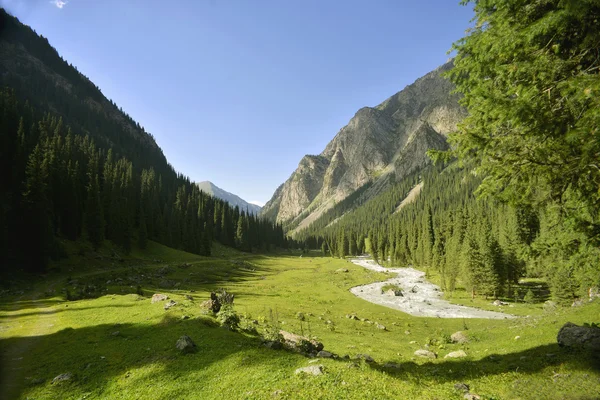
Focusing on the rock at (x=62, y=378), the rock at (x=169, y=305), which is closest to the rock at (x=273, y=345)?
the rock at (x=62, y=378)

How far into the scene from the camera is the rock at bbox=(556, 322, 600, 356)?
13.6m

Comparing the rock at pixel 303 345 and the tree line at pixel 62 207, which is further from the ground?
the tree line at pixel 62 207

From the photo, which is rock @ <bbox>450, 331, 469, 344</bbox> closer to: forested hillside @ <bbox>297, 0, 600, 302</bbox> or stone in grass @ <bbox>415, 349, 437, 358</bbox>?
stone in grass @ <bbox>415, 349, 437, 358</bbox>

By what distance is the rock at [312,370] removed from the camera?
477 inches

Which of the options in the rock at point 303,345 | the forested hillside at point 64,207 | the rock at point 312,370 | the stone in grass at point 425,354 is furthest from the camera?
the forested hillside at point 64,207

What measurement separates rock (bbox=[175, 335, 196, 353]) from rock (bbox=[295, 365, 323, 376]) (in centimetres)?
709

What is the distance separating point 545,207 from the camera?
37.3 ft

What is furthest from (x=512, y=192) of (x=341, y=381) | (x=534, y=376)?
(x=341, y=381)

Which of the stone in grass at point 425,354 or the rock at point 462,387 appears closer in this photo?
the rock at point 462,387

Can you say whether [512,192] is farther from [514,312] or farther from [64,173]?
[64,173]

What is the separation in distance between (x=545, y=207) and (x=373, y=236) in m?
149

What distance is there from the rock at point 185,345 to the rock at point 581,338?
800 inches

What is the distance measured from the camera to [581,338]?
565 inches

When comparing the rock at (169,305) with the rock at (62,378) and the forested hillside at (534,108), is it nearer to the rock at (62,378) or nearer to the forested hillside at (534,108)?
the rock at (62,378)
